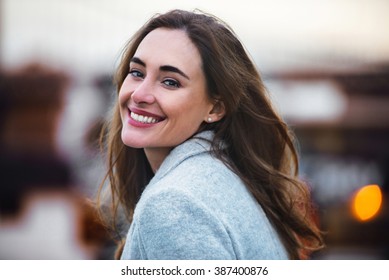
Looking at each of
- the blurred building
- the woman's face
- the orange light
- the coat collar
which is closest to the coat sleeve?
the coat collar

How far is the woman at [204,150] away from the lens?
1603mm

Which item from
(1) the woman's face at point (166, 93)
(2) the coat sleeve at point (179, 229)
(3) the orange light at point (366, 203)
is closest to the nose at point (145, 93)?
(1) the woman's face at point (166, 93)

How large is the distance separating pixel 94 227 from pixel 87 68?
13.8 ft

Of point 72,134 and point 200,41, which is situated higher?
point 200,41

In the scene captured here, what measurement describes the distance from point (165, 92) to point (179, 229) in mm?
494

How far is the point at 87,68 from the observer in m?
9.15

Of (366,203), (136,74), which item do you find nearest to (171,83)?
(136,74)

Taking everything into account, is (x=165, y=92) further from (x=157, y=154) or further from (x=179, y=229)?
(x=179, y=229)

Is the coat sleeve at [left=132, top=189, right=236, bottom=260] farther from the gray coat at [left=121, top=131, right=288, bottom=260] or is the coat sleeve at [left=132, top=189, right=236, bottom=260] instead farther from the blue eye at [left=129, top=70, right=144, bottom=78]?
the blue eye at [left=129, top=70, right=144, bottom=78]

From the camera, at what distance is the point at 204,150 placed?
1.86m

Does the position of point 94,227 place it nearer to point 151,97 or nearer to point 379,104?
point 151,97
